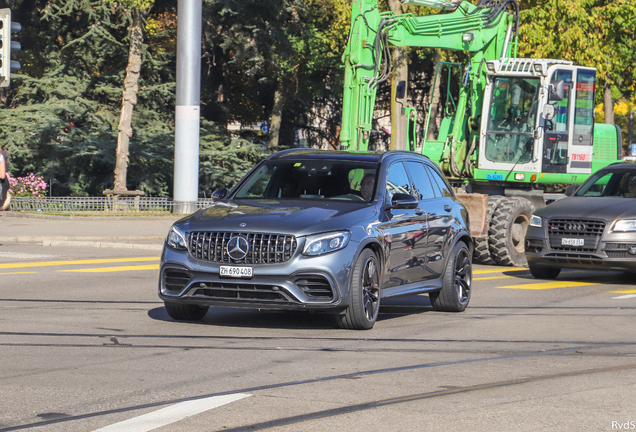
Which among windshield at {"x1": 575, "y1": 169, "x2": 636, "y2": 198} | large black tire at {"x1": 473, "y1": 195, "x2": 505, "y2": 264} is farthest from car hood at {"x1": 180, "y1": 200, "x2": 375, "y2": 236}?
large black tire at {"x1": 473, "y1": 195, "x2": 505, "y2": 264}

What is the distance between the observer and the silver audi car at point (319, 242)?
904 cm

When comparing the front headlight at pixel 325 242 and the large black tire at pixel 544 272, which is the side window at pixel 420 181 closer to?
the front headlight at pixel 325 242

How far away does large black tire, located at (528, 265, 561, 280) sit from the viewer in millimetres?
15766

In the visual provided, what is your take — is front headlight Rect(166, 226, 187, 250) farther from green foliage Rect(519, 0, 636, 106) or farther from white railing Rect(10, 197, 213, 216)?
green foliage Rect(519, 0, 636, 106)

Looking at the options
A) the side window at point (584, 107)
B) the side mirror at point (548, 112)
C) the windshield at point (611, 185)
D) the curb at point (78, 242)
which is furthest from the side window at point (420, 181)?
the side window at point (584, 107)

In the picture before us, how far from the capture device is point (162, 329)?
943 centimetres

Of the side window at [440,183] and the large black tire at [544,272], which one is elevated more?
the side window at [440,183]

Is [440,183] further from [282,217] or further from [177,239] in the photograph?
[177,239]

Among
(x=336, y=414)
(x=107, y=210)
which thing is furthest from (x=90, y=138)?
(x=336, y=414)

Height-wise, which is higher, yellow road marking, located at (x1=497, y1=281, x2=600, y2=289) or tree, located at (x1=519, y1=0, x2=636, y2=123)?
tree, located at (x1=519, y1=0, x2=636, y2=123)

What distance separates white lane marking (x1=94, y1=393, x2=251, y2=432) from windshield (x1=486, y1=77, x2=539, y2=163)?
14008 millimetres

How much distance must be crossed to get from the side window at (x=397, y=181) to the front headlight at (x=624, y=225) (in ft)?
16.6

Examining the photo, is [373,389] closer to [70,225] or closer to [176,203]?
[70,225]

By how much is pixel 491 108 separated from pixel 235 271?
38.2 feet
